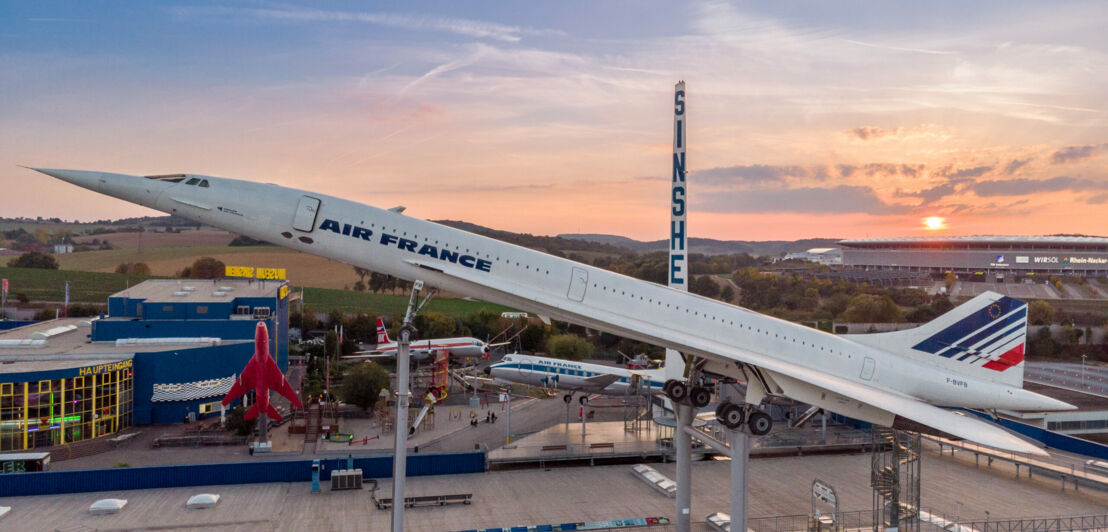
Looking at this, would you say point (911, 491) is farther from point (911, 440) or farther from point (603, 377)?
point (603, 377)

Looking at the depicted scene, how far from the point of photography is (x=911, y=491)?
20.4 metres

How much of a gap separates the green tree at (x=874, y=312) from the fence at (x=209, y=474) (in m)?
64.4

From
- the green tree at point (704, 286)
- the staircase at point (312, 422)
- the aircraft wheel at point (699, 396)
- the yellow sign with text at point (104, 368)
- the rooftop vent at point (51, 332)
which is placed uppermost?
the green tree at point (704, 286)

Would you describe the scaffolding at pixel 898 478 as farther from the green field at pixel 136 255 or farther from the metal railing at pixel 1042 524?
the green field at pixel 136 255

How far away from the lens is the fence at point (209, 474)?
24562 mm

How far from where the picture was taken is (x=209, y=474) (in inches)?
1026

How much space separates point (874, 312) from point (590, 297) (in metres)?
71.2

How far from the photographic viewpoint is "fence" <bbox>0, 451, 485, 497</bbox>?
80.6ft

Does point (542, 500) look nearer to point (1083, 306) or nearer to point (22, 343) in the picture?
point (22, 343)

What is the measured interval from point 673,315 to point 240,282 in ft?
159

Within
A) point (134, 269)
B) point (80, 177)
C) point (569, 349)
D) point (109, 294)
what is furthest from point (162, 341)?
point (134, 269)

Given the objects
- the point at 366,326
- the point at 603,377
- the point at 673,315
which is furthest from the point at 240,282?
the point at 673,315

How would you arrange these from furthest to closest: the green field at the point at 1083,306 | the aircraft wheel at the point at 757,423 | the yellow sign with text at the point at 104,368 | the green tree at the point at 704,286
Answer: the green tree at the point at 704,286
the green field at the point at 1083,306
the yellow sign with text at the point at 104,368
the aircraft wheel at the point at 757,423

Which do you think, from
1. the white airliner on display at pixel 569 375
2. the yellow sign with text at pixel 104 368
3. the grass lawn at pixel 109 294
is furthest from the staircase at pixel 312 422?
the grass lawn at pixel 109 294
